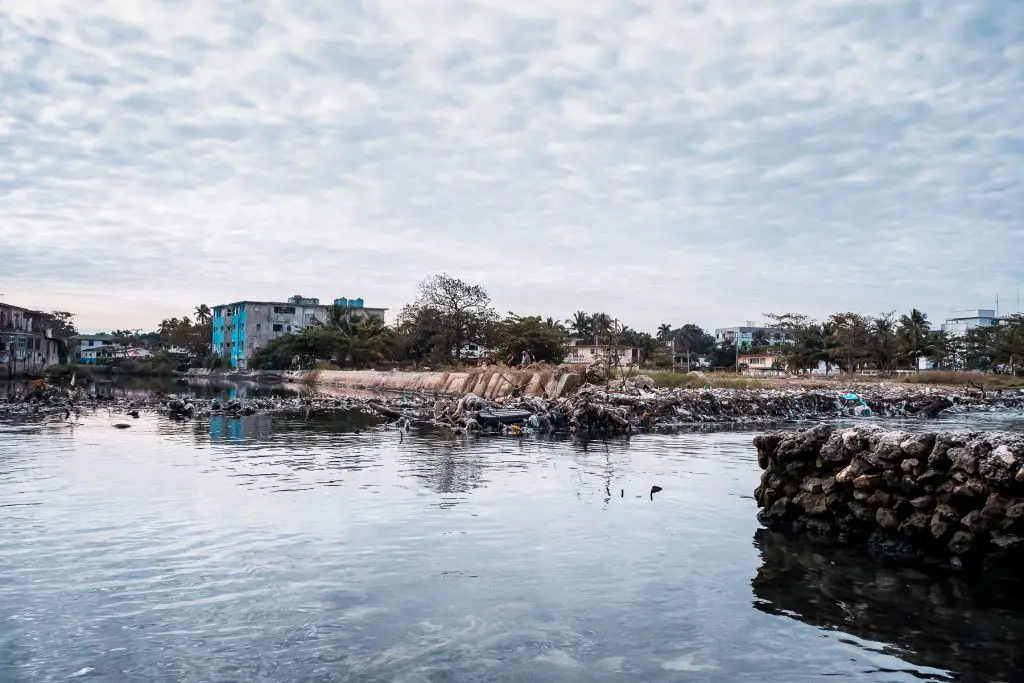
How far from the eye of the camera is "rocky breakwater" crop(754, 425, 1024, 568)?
13.1 m

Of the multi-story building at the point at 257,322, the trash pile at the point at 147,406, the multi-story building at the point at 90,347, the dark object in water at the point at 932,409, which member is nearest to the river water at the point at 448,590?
the trash pile at the point at 147,406

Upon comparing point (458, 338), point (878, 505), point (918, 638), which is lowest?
point (918, 638)

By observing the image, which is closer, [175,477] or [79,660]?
[79,660]

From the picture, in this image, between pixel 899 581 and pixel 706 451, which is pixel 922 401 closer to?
pixel 706 451

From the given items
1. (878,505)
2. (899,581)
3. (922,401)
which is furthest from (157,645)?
(922,401)

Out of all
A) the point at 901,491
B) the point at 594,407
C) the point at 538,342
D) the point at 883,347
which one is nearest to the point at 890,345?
the point at 883,347

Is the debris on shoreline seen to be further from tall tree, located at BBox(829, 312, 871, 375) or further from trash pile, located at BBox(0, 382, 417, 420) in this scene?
tall tree, located at BBox(829, 312, 871, 375)

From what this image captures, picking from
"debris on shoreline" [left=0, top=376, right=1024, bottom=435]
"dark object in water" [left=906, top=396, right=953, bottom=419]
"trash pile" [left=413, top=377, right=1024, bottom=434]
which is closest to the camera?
"trash pile" [left=413, top=377, right=1024, bottom=434]

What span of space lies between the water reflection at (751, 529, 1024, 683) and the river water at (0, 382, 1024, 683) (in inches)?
1.8

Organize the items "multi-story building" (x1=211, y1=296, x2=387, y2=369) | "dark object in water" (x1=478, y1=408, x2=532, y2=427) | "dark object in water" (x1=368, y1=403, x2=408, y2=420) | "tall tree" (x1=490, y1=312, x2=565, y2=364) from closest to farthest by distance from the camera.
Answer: "dark object in water" (x1=478, y1=408, x2=532, y2=427) < "dark object in water" (x1=368, y1=403, x2=408, y2=420) < "tall tree" (x1=490, y1=312, x2=565, y2=364) < "multi-story building" (x1=211, y1=296, x2=387, y2=369)

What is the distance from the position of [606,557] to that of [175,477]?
47.7 ft

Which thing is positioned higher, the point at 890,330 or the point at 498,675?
the point at 890,330

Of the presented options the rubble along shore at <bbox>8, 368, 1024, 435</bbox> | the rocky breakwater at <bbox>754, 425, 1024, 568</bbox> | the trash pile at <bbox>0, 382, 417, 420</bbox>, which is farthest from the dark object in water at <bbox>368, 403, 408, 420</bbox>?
the rocky breakwater at <bbox>754, 425, 1024, 568</bbox>

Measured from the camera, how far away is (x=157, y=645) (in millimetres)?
9656
